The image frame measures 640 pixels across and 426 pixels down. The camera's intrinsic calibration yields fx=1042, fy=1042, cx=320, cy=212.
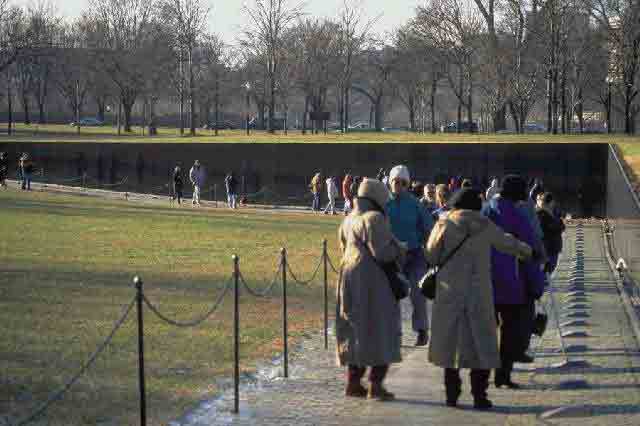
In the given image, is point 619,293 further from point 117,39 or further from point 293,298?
point 117,39

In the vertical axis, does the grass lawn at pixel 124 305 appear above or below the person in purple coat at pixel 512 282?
below

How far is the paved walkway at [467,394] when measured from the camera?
27.2ft

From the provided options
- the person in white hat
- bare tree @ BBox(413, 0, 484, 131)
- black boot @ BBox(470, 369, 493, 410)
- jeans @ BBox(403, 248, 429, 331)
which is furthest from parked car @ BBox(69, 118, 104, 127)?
black boot @ BBox(470, 369, 493, 410)

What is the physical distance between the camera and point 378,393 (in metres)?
8.82

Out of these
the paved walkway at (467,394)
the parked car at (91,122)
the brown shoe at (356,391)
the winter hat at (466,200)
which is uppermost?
the parked car at (91,122)

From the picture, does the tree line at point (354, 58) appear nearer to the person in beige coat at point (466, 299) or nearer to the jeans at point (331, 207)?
the jeans at point (331, 207)

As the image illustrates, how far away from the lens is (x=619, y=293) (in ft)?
53.1

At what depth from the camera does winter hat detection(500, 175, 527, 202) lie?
30.8 feet

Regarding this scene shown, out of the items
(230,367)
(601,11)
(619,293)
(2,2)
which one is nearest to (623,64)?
(601,11)

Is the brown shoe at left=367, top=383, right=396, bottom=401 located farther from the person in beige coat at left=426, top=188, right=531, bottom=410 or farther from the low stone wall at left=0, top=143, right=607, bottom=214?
the low stone wall at left=0, top=143, right=607, bottom=214

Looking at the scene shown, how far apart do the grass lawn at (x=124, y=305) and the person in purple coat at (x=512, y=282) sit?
8.83 feet

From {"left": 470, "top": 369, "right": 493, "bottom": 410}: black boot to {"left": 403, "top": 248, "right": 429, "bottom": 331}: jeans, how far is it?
269cm

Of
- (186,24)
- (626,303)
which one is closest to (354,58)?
(186,24)

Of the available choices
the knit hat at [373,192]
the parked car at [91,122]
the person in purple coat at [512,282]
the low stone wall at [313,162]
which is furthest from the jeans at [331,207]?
the parked car at [91,122]
